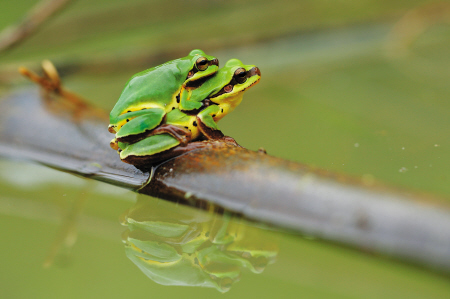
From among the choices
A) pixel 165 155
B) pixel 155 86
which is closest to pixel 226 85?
pixel 155 86

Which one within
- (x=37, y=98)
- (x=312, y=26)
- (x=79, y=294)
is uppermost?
(x=312, y=26)

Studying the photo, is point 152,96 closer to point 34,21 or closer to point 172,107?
point 172,107

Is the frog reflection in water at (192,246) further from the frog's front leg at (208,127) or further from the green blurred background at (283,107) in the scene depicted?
the frog's front leg at (208,127)

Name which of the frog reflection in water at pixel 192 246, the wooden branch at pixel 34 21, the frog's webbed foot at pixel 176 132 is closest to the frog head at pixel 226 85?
the frog's webbed foot at pixel 176 132

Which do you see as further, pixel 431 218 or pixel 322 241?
pixel 322 241

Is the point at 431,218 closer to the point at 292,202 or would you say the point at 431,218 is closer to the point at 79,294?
the point at 292,202

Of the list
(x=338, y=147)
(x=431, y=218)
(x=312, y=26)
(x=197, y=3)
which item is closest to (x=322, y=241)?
(x=431, y=218)
